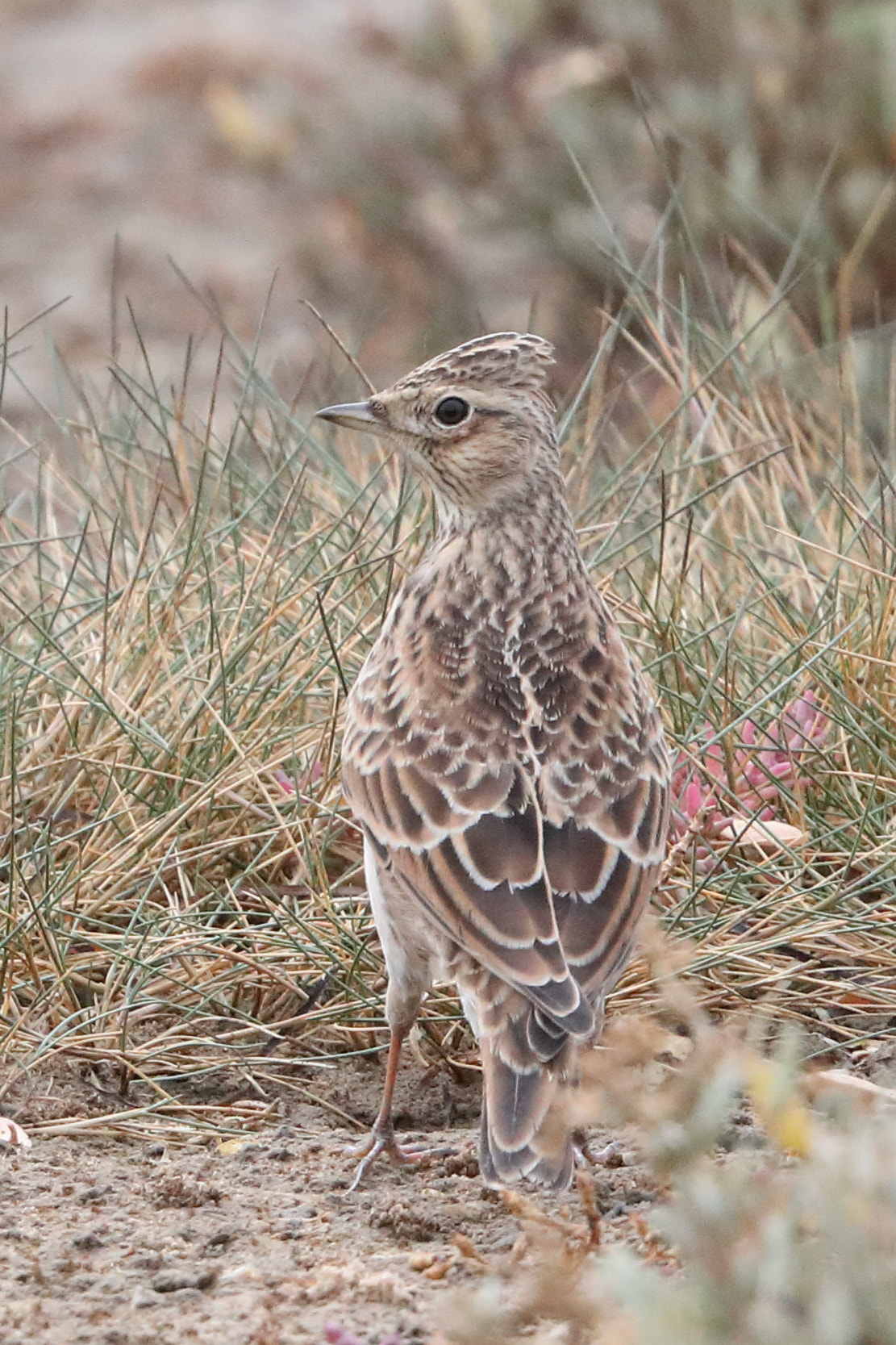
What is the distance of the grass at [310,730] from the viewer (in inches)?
180

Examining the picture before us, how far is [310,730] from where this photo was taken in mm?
5410

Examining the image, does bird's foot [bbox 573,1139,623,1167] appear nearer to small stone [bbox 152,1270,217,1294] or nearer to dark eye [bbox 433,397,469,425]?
small stone [bbox 152,1270,217,1294]

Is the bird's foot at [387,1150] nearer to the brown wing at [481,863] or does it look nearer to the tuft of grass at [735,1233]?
the brown wing at [481,863]

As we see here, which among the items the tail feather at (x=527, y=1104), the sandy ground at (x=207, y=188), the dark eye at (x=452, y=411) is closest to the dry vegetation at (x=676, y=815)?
the tail feather at (x=527, y=1104)

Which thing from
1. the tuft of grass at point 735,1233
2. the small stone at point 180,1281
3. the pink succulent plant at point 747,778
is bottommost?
the small stone at point 180,1281

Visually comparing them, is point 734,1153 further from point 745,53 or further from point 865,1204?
point 745,53

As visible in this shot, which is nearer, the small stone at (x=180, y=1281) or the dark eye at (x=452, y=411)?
the small stone at (x=180, y=1281)

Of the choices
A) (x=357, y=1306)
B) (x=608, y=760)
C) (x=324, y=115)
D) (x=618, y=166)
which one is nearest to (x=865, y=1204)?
(x=357, y=1306)

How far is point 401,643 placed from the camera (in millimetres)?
4551

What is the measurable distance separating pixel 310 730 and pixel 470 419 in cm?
103

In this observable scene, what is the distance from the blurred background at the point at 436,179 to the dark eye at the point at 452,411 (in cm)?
143

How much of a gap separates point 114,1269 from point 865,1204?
1.64 m

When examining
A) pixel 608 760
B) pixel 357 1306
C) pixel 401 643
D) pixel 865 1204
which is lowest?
pixel 357 1306

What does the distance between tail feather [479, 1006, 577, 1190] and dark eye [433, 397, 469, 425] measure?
1.54m
